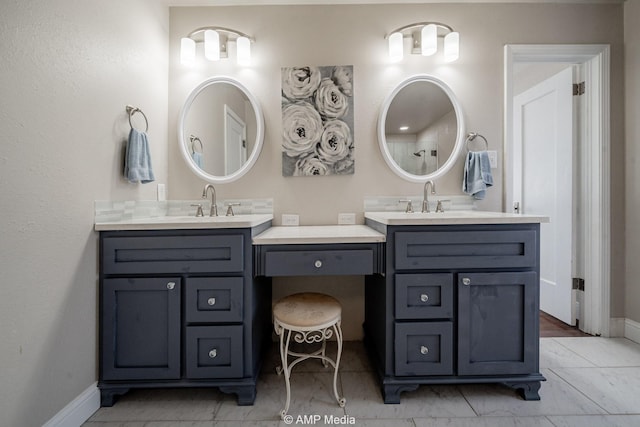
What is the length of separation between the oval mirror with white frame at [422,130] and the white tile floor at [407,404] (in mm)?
1314

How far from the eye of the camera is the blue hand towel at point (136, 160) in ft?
4.96

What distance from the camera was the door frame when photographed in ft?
6.39

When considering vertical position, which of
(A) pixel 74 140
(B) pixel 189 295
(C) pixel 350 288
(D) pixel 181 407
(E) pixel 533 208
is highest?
(A) pixel 74 140

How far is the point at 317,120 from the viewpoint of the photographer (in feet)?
6.30

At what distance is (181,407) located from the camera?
4.44ft

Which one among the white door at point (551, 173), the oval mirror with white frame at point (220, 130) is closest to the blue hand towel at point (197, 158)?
the oval mirror with white frame at point (220, 130)

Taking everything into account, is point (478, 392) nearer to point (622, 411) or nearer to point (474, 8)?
point (622, 411)

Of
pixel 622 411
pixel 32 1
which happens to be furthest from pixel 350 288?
pixel 32 1

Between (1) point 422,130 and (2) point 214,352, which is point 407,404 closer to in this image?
(2) point 214,352

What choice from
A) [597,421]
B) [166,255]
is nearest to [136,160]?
[166,255]

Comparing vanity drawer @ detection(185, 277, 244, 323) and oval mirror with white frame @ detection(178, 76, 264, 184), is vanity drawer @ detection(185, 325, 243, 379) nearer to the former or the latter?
vanity drawer @ detection(185, 277, 244, 323)

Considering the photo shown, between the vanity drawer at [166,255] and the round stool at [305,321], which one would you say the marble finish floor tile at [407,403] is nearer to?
the round stool at [305,321]

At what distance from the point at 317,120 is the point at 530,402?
1981mm

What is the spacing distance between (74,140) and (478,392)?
Result: 2300mm
